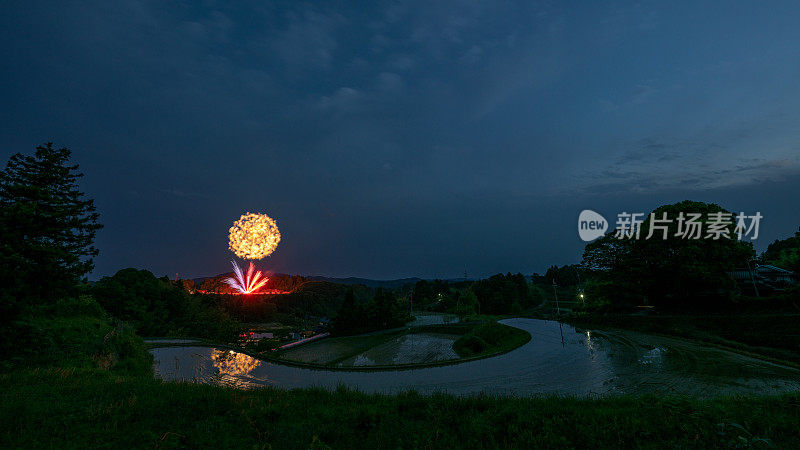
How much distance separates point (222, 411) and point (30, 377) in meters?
10.4

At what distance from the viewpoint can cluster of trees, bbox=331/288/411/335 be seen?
46.6m

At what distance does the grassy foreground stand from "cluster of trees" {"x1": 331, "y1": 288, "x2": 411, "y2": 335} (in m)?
36.7

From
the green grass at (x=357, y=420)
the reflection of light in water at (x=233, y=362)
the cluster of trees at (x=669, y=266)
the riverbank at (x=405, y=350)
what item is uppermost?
the cluster of trees at (x=669, y=266)

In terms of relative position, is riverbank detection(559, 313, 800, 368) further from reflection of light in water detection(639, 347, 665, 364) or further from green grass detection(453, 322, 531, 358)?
green grass detection(453, 322, 531, 358)

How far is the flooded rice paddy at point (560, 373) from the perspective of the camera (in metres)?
15.8

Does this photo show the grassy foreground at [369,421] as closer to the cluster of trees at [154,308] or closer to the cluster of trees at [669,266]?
the cluster of trees at [669,266]

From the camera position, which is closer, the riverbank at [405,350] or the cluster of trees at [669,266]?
the riverbank at [405,350]

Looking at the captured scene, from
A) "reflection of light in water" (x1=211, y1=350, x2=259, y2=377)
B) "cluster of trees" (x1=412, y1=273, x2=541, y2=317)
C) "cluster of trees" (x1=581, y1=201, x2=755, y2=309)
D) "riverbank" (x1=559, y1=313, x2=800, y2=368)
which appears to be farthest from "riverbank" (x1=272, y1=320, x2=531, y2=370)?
"cluster of trees" (x1=412, y1=273, x2=541, y2=317)

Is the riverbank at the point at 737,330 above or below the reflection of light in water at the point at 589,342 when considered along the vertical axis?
above

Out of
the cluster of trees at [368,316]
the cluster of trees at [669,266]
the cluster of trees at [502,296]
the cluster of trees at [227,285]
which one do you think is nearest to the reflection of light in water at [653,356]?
the cluster of trees at [669,266]

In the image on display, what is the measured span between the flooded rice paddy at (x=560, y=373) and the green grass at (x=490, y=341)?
163 centimetres

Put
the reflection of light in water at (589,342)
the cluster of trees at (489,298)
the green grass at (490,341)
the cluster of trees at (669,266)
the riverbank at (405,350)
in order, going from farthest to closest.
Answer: the cluster of trees at (489,298) → the cluster of trees at (669,266) → the green grass at (490,341) → the reflection of light in water at (589,342) → the riverbank at (405,350)

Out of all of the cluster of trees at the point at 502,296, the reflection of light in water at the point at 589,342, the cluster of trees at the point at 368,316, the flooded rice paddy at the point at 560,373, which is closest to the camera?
the flooded rice paddy at the point at 560,373

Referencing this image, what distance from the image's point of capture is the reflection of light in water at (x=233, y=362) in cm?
2230
